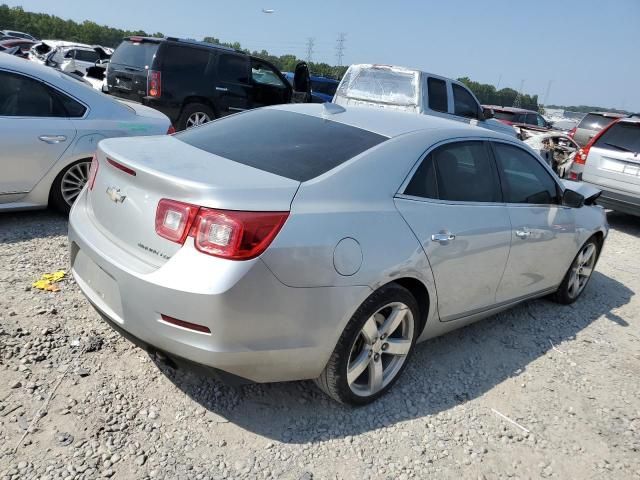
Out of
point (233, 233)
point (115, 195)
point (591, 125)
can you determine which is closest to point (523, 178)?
point (233, 233)

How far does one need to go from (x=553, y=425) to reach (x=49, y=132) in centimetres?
460

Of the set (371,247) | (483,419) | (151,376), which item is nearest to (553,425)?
(483,419)

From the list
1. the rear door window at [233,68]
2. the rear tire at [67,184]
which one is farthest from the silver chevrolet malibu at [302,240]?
the rear door window at [233,68]

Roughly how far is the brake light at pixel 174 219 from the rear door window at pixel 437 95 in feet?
23.5

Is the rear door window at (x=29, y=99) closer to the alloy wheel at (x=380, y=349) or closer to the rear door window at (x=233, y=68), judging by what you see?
the alloy wheel at (x=380, y=349)

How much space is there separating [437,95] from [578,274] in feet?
16.3

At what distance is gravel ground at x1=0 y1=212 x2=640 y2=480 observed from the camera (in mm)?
2402

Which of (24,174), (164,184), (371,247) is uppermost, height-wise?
(164,184)

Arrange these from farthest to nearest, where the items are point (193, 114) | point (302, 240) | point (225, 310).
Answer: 1. point (193, 114)
2. point (302, 240)
3. point (225, 310)

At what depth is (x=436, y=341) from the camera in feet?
12.4

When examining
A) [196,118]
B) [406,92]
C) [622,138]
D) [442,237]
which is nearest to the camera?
[442,237]

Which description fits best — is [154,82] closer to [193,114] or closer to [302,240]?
[193,114]

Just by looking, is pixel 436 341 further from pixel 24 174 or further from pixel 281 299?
pixel 24 174

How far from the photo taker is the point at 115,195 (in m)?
2.63
